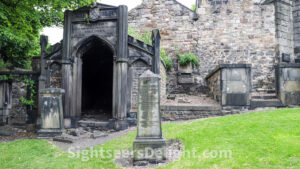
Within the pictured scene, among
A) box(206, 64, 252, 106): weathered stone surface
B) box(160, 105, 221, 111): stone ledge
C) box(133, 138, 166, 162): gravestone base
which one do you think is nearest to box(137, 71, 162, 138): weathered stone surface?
Answer: box(133, 138, 166, 162): gravestone base

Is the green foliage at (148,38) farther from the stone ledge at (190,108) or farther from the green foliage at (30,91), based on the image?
the green foliage at (30,91)

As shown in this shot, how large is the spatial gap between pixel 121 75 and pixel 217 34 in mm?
7869

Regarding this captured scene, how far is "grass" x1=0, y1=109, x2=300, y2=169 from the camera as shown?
13.5 feet

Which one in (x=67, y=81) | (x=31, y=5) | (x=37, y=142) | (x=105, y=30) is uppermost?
(x=31, y=5)

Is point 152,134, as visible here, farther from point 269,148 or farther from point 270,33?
point 270,33

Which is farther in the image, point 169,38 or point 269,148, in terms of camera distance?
point 169,38

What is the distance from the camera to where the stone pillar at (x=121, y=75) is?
26.9ft

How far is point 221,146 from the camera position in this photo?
16.0 feet

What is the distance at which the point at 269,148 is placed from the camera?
4477mm

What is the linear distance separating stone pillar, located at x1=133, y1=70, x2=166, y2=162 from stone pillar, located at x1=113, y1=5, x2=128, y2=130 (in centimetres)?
334

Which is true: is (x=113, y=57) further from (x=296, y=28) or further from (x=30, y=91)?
(x=296, y=28)

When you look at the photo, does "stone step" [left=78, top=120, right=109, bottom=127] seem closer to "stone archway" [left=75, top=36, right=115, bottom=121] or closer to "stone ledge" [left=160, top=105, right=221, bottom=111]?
"stone ledge" [left=160, top=105, right=221, bottom=111]

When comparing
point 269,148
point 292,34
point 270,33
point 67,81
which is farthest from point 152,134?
point 292,34

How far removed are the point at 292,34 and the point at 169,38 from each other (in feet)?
24.6
